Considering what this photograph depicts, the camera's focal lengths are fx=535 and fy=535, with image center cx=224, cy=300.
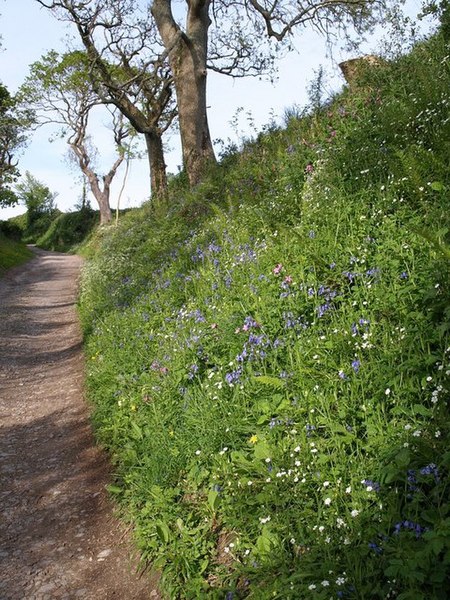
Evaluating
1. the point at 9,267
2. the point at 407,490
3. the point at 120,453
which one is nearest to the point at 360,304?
the point at 407,490

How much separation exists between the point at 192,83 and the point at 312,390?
12.7 m

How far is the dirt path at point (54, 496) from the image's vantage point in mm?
3764

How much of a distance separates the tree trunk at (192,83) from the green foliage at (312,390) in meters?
7.40

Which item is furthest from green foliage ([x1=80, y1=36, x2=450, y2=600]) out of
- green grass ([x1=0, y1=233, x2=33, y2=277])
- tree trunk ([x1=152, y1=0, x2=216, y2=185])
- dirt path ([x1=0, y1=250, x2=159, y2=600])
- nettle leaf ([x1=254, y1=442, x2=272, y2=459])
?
green grass ([x1=0, y1=233, x2=33, y2=277])

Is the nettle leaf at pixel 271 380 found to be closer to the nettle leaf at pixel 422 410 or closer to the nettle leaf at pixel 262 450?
the nettle leaf at pixel 262 450

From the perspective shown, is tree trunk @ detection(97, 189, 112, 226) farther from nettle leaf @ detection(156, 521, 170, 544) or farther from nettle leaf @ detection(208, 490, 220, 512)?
nettle leaf @ detection(208, 490, 220, 512)

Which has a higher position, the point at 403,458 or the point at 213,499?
the point at 403,458

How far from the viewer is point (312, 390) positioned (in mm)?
3648

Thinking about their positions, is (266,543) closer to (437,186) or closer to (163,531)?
(163,531)

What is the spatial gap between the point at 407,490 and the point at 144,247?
9.99 m

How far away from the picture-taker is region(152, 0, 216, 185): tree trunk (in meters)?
14.2

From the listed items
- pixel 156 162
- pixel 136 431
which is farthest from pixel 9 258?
pixel 136 431

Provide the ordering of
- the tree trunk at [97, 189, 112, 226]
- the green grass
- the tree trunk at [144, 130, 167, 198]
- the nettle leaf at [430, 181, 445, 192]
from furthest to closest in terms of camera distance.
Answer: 1. the tree trunk at [97, 189, 112, 226]
2. the green grass
3. the tree trunk at [144, 130, 167, 198]
4. the nettle leaf at [430, 181, 445, 192]

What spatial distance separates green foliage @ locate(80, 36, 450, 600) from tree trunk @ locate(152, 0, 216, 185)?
7.40m
